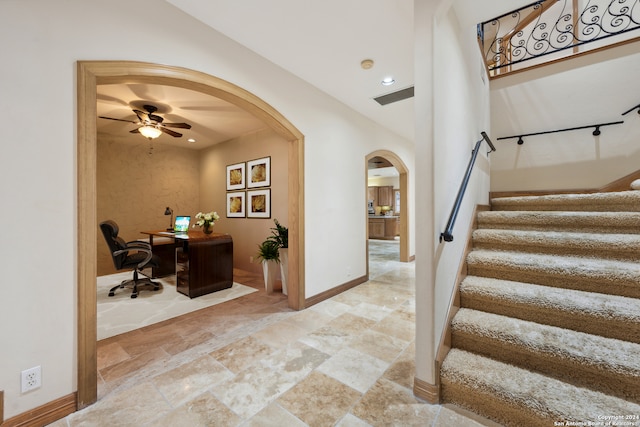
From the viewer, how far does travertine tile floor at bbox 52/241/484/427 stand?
4.86ft

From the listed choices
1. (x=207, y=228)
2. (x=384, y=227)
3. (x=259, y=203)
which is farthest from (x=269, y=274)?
(x=384, y=227)

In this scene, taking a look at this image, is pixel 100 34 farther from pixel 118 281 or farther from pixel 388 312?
pixel 118 281

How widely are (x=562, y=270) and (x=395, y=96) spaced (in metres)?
2.77

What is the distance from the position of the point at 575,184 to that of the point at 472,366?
11.8 ft

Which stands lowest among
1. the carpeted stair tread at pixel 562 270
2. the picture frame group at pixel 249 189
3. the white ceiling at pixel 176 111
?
the carpeted stair tread at pixel 562 270

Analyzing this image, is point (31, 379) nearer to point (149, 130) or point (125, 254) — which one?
point (125, 254)

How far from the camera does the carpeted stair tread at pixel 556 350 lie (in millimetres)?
1312

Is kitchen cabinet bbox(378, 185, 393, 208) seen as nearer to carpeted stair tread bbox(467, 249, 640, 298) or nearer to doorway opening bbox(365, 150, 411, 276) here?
doorway opening bbox(365, 150, 411, 276)

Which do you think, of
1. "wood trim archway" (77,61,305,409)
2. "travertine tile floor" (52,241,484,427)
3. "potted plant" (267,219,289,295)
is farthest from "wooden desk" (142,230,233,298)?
"wood trim archway" (77,61,305,409)

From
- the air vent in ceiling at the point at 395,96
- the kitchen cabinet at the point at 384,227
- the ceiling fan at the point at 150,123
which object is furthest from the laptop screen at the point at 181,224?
the kitchen cabinet at the point at 384,227

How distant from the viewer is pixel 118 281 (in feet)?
14.3

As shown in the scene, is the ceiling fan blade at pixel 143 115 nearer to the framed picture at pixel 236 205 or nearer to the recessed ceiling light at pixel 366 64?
the framed picture at pixel 236 205

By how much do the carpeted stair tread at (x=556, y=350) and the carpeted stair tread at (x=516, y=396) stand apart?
5 centimetres

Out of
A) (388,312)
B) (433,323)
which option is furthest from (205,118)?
(433,323)
